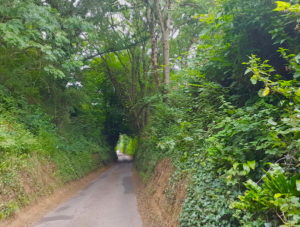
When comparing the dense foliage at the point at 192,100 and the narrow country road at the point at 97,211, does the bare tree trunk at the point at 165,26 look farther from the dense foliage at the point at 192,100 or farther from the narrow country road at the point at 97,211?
Answer: the narrow country road at the point at 97,211

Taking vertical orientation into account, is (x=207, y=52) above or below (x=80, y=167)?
above

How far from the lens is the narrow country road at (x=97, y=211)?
662cm

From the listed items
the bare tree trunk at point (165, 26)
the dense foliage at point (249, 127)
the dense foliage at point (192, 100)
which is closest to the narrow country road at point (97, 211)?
the dense foliage at point (192, 100)

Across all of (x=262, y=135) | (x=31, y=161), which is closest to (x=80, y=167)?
(x=31, y=161)

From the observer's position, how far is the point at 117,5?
13.9 metres

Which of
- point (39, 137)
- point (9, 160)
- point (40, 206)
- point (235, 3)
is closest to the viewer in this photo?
point (235, 3)

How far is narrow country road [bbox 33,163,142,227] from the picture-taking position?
6.62m

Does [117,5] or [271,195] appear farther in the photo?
[117,5]

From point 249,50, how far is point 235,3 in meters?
1.00

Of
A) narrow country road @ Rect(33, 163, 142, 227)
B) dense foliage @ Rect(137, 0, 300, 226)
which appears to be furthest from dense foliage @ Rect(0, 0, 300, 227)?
narrow country road @ Rect(33, 163, 142, 227)

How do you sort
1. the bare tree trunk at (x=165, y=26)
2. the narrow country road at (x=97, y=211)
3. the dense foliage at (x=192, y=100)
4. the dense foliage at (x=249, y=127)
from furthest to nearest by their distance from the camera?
the bare tree trunk at (x=165, y=26) < the narrow country road at (x=97, y=211) < the dense foliage at (x=192, y=100) < the dense foliage at (x=249, y=127)

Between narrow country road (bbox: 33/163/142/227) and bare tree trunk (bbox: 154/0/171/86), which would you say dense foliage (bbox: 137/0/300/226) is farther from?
bare tree trunk (bbox: 154/0/171/86)

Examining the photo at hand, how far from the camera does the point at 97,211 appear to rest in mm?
7688

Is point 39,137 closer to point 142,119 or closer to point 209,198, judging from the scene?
point 209,198
